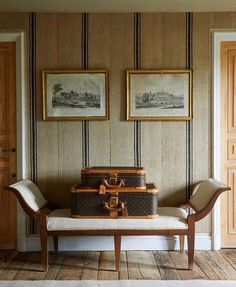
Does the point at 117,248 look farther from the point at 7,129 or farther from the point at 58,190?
the point at 7,129

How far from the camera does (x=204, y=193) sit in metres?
3.35

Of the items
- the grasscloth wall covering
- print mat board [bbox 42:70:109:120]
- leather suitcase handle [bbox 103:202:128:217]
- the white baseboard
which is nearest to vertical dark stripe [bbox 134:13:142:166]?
the grasscloth wall covering

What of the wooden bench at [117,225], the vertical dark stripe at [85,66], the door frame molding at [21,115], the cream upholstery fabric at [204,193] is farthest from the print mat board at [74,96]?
the cream upholstery fabric at [204,193]

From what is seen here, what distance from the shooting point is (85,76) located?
3.72 m

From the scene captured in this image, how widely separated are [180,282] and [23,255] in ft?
5.07

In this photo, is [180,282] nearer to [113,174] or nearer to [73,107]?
[113,174]

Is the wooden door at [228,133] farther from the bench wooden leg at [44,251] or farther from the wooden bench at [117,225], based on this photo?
the bench wooden leg at [44,251]

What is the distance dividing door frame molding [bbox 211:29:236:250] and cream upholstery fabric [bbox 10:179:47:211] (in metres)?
1.68

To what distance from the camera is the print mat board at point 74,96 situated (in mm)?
3729

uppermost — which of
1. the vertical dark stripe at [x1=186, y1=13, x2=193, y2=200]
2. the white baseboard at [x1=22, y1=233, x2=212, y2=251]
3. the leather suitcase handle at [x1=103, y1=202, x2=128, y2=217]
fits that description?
the vertical dark stripe at [x1=186, y1=13, x2=193, y2=200]

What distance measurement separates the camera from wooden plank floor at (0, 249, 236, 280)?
3.12 metres

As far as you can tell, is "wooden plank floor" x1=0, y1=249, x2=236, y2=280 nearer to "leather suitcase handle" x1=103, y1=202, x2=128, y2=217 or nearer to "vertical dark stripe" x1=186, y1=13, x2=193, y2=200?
"leather suitcase handle" x1=103, y1=202, x2=128, y2=217

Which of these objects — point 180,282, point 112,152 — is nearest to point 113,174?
point 112,152

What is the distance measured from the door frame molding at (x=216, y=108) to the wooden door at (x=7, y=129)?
197cm
